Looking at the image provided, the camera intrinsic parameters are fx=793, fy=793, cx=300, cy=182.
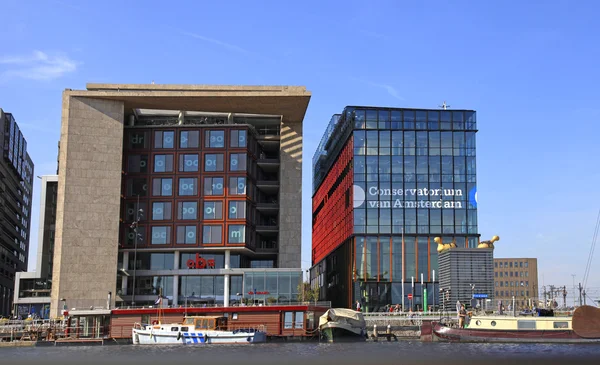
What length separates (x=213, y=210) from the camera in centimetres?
11862

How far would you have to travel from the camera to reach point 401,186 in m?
134

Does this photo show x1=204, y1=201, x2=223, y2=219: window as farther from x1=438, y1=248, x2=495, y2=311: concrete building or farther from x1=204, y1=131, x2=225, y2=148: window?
x1=438, y1=248, x2=495, y2=311: concrete building

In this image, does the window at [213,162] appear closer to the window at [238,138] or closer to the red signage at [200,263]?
the window at [238,138]

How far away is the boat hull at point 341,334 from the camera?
93562 mm

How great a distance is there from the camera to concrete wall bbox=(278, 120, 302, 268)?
121625mm

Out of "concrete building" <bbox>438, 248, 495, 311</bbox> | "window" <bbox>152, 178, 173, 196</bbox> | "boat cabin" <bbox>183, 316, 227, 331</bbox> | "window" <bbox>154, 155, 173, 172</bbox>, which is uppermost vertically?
"window" <bbox>154, 155, 173, 172</bbox>

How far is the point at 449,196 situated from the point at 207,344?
6038cm

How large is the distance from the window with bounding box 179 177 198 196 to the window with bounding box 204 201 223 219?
2743mm

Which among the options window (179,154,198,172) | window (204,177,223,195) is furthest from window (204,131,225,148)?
window (204,177,223,195)

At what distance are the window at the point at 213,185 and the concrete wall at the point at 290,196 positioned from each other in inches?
399

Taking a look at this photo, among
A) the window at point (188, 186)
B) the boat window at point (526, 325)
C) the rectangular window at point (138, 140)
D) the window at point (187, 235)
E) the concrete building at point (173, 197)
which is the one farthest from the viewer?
the rectangular window at point (138, 140)

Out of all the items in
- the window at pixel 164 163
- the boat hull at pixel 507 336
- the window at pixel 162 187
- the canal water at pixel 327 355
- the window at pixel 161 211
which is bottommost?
the canal water at pixel 327 355

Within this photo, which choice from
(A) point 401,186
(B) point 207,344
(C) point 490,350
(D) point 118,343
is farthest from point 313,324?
(A) point 401,186

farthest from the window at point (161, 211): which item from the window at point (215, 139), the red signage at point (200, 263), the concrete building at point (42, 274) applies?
the concrete building at point (42, 274)
